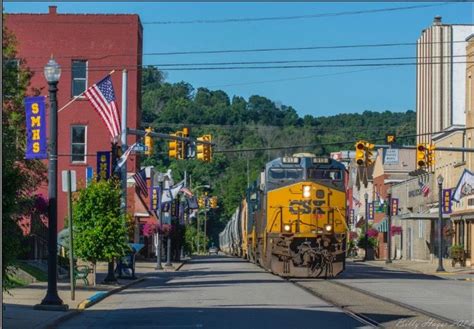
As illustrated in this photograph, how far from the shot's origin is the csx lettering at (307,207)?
4116 cm

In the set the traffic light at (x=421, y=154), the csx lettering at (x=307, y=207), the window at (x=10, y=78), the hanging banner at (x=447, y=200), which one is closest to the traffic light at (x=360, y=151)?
the traffic light at (x=421, y=154)

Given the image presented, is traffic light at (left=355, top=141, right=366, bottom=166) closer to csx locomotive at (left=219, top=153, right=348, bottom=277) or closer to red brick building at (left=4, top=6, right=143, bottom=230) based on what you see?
csx locomotive at (left=219, top=153, right=348, bottom=277)

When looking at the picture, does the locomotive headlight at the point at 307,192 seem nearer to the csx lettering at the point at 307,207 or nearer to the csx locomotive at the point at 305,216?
the csx locomotive at the point at 305,216

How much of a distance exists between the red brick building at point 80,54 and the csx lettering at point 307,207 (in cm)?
2111

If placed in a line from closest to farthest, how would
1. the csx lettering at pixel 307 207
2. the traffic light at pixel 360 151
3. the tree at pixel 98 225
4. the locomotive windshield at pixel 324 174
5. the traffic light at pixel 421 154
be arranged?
the tree at pixel 98 225 → the traffic light at pixel 360 151 → the traffic light at pixel 421 154 → the csx lettering at pixel 307 207 → the locomotive windshield at pixel 324 174

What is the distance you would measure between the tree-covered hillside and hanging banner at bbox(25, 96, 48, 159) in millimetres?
99069

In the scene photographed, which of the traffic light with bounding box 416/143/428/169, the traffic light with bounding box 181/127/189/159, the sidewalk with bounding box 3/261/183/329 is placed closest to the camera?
the sidewalk with bounding box 3/261/183/329

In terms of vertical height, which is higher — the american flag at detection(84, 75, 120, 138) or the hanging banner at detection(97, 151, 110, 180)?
the american flag at detection(84, 75, 120, 138)

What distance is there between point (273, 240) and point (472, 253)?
22472mm

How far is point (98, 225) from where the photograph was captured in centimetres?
3453

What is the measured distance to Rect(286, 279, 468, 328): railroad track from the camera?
20.4 meters

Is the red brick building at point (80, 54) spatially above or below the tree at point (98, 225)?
above

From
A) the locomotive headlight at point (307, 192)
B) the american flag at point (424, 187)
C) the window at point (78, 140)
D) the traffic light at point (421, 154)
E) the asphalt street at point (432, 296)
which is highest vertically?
the window at point (78, 140)

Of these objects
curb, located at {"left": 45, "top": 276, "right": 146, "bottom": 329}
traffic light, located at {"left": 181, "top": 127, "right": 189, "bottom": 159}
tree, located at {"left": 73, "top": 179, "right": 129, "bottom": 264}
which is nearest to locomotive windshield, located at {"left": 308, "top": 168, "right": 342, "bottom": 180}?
traffic light, located at {"left": 181, "top": 127, "right": 189, "bottom": 159}
